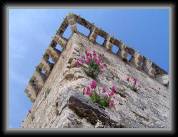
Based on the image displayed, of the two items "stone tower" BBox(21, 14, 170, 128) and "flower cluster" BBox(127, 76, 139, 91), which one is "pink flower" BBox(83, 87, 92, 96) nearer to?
"stone tower" BBox(21, 14, 170, 128)

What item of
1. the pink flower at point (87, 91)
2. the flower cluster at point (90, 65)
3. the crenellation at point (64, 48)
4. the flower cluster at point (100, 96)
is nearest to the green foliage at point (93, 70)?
the flower cluster at point (90, 65)

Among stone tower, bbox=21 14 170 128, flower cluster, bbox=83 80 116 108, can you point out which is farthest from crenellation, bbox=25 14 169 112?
flower cluster, bbox=83 80 116 108

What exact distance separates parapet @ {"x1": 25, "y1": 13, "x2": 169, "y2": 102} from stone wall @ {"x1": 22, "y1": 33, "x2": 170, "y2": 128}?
7cm

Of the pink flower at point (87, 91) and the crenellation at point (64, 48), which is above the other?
the crenellation at point (64, 48)

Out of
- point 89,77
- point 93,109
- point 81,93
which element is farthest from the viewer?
point 89,77

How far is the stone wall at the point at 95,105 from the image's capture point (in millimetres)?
5789

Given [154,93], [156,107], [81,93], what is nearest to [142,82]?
[154,93]

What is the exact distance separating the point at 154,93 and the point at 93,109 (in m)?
4.93

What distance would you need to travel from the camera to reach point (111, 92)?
7719 mm

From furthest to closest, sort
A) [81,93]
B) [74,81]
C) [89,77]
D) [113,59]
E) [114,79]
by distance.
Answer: [113,59]
[114,79]
[89,77]
[74,81]
[81,93]

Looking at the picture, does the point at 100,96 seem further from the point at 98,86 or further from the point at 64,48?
the point at 64,48

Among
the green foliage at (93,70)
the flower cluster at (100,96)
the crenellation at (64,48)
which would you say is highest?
the crenellation at (64,48)

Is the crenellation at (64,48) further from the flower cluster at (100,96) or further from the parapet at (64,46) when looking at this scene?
the flower cluster at (100,96)

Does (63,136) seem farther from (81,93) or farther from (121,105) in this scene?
(121,105)
